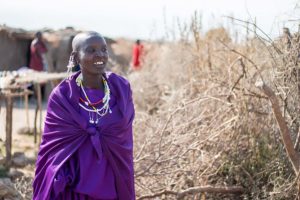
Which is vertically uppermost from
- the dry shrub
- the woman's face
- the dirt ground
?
the woman's face

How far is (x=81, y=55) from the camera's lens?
349 cm

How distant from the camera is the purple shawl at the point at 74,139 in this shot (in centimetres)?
341

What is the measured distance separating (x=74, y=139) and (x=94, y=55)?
0.47m

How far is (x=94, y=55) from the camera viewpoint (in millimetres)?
3430

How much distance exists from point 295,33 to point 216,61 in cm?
204

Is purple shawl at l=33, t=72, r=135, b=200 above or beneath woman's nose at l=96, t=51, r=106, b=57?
beneath

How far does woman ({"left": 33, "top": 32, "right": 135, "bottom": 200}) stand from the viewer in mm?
3393

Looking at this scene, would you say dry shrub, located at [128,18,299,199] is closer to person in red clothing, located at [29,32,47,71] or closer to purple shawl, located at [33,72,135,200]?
purple shawl, located at [33,72,135,200]

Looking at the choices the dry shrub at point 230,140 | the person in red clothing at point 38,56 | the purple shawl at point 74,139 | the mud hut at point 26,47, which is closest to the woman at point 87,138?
the purple shawl at point 74,139

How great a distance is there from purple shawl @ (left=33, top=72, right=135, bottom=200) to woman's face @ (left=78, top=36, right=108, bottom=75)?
15 cm

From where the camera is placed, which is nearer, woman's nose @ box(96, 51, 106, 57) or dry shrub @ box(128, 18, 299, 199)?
woman's nose @ box(96, 51, 106, 57)

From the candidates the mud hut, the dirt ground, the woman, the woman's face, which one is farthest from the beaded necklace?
the mud hut

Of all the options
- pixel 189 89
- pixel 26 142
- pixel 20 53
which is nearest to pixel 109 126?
pixel 189 89

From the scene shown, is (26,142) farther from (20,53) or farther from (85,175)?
(20,53)
